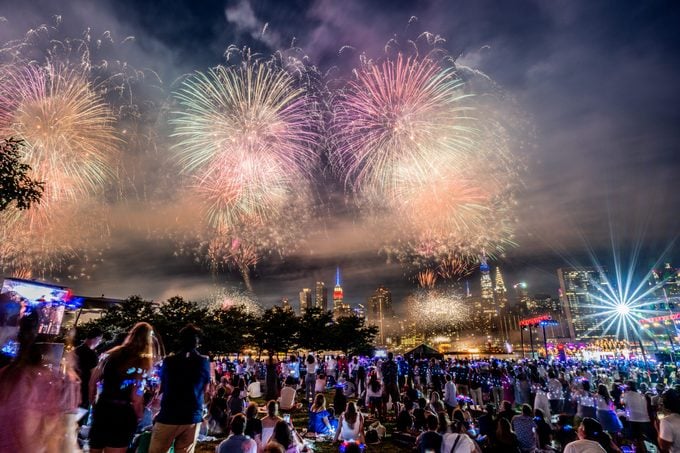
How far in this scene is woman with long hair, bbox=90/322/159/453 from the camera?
400 centimetres

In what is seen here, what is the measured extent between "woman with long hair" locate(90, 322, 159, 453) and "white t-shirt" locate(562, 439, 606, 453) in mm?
6010

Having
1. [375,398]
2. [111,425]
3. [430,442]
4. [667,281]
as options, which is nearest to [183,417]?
[111,425]

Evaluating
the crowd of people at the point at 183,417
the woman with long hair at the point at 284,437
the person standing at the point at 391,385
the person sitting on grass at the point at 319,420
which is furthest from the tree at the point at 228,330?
the woman with long hair at the point at 284,437

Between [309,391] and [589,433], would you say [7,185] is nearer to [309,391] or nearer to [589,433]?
[309,391]

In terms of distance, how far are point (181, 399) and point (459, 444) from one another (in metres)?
4.51

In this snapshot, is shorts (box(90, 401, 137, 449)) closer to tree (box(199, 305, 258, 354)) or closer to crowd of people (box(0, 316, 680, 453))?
crowd of people (box(0, 316, 680, 453))

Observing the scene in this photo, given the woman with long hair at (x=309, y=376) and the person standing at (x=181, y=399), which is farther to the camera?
the woman with long hair at (x=309, y=376)

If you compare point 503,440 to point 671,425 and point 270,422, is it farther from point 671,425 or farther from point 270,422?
point 270,422

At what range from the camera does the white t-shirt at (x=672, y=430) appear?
564 cm

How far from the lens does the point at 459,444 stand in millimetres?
6035

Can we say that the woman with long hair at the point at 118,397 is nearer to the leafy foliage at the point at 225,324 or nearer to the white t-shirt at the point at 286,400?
the white t-shirt at the point at 286,400

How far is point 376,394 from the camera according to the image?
48.1 ft

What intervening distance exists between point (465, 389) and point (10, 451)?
21.2m

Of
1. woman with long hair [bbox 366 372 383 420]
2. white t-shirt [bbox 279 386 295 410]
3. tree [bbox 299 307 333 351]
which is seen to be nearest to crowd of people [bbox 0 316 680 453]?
white t-shirt [bbox 279 386 295 410]
